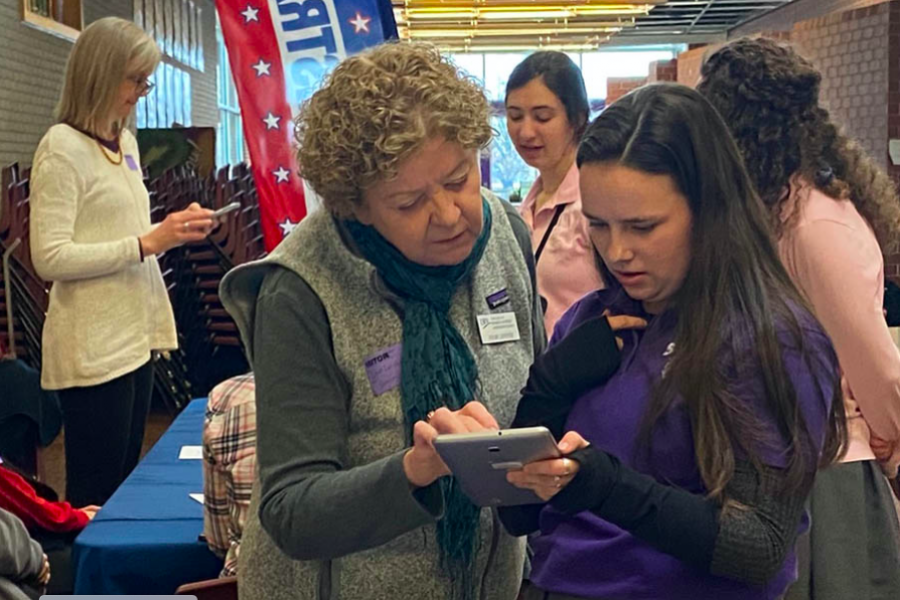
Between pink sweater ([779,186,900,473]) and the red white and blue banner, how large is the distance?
1.77 meters

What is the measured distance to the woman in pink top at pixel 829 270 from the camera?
1.97 metres

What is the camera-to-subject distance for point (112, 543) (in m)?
2.41

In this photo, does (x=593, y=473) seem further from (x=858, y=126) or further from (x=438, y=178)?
(x=858, y=126)

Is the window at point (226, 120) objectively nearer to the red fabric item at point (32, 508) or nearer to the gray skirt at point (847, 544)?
the red fabric item at point (32, 508)

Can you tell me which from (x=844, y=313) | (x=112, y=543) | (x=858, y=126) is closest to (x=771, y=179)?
(x=844, y=313)

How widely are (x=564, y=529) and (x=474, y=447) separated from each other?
0.29 metres

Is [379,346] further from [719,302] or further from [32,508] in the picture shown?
[32,508]

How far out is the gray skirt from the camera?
77.2 inches

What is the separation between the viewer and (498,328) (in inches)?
64.6

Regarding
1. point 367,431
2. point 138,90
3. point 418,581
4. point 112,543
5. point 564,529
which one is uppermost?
point 138,90

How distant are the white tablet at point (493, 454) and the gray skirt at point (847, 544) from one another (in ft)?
2.80

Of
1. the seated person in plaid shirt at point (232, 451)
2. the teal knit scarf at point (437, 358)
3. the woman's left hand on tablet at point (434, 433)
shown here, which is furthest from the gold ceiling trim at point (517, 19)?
the woman's left hand on tablet at point (434, 433)

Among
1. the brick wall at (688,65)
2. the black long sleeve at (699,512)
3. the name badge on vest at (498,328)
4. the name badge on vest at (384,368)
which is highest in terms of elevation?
the brick wall at (688,65)

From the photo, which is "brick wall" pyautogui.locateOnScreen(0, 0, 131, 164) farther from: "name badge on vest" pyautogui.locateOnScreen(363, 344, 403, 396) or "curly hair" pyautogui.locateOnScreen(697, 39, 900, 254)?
"name badge on vest" pyautogui.locateOnScreen(363, 344, 403, 396)
